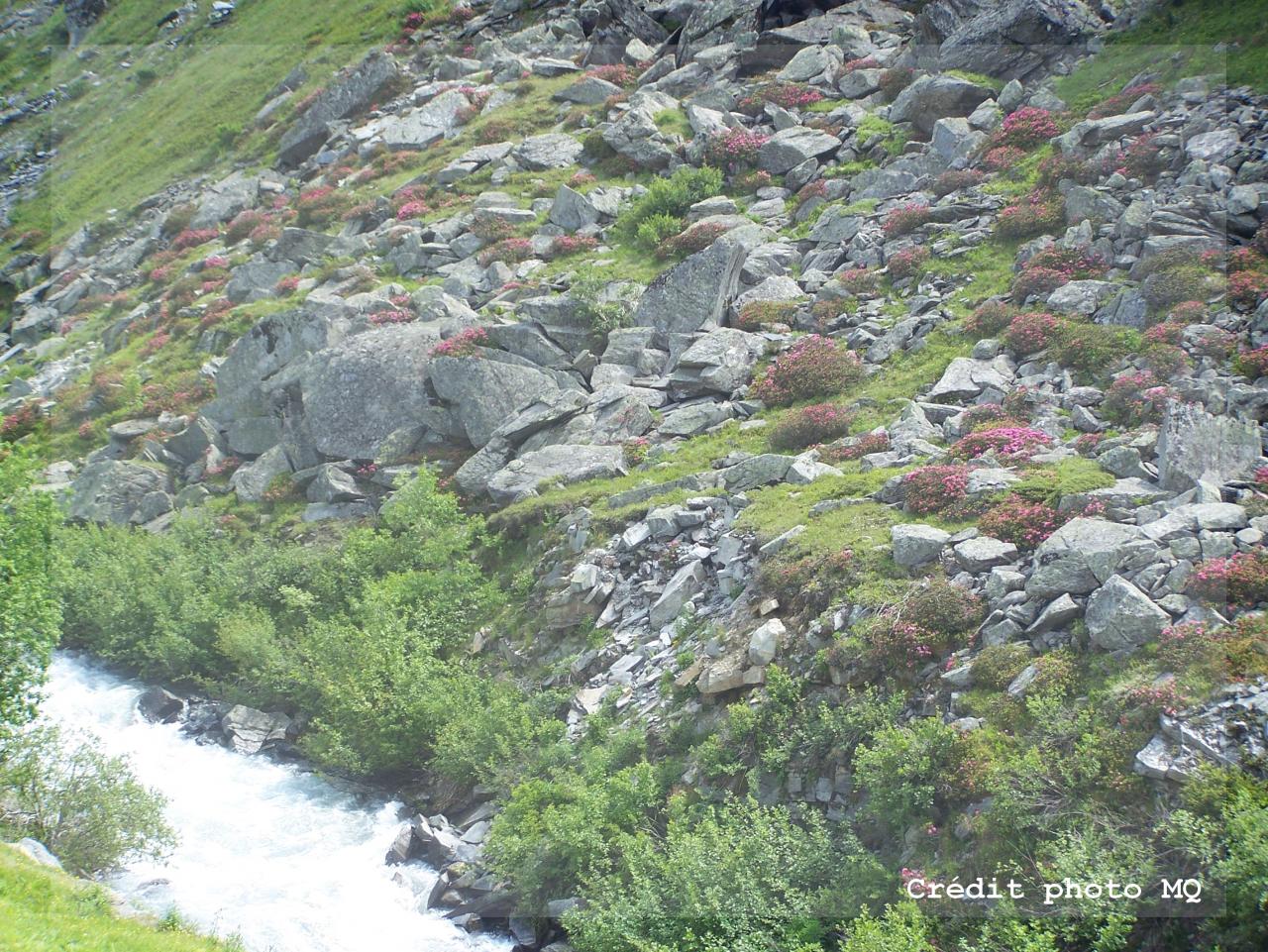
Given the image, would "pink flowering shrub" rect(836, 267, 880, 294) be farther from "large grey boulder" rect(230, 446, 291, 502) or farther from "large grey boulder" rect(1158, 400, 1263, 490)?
"large grey boulder" rect(230, 446, 291, 502)

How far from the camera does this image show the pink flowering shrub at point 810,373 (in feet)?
89.9

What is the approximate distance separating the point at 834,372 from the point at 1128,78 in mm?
17969

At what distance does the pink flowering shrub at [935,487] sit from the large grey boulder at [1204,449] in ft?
11.9

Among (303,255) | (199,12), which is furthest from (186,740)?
(199,12)

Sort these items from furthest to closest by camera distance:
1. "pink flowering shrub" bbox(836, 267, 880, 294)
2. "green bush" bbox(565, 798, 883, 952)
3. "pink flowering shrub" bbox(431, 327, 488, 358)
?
"pink flowering shrub" bbox(431, 327, 488, 358), "pink flowering shrub" bbox(836, 267, 880, 294), "green bush" bbox(565, 798, 883, 952)

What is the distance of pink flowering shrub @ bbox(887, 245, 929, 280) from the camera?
30.7 meters

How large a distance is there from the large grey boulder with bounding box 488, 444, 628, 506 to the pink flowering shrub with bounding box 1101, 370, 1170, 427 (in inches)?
491

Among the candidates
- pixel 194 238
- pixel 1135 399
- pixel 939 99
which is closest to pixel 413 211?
pixel 194 238

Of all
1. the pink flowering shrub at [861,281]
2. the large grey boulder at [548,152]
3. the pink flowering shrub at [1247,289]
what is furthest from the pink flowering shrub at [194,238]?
the pink flowering shrub at [1247,289]

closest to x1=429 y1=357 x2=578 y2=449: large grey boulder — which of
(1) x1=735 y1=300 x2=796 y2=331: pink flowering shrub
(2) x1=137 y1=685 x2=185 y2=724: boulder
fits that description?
(1) x1=735 y1=300 x2=796 y2=331: pink flowering shrub

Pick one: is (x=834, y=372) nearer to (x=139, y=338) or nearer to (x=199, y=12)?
(x=139, y=338)

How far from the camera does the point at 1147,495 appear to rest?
58.1 feet

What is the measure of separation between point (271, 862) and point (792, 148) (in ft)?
107

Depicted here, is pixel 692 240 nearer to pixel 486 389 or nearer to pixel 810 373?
pixel 486 389
